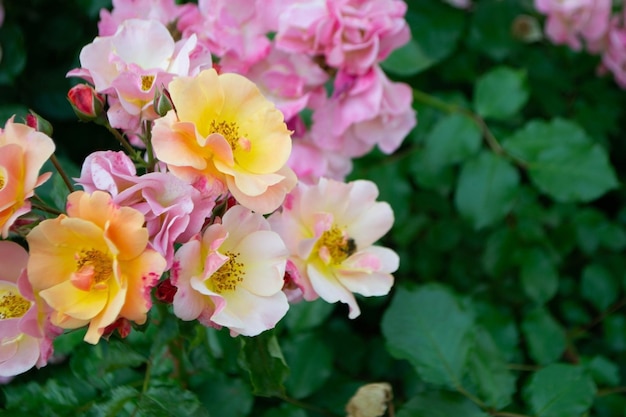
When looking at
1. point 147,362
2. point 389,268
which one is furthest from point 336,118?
point 147,362

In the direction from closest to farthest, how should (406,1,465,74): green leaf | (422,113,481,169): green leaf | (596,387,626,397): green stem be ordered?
(596,387,626,397): green stem < (422,113,481,169): green leaf < (406,1,465,74): green leaf

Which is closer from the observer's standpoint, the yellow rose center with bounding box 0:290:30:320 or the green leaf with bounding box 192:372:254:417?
the yellow rose center with bounding box 0:290:30:320

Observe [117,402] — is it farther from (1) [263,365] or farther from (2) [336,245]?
(2) [336,245]

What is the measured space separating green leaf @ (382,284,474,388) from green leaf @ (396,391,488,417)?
25 millimetres

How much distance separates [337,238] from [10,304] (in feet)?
1.17

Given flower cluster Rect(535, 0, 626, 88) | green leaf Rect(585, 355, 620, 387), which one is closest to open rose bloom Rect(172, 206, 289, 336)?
green leaf Rect(585, 355, 620, 387)

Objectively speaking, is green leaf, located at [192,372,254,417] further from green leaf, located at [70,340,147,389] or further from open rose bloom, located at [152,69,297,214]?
open rose bloom, located at [152,69,297,214]

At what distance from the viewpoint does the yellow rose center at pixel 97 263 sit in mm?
635

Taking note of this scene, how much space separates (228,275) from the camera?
699 mm

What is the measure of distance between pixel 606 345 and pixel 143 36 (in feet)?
3.73

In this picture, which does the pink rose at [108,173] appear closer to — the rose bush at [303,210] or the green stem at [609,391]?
the rose bush at [303,210]

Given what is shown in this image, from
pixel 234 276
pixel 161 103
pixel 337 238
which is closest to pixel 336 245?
pixel 337 238

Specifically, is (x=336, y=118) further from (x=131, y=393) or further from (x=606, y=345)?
(x=606, y=345)

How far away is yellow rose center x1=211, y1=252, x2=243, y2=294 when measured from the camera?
2.27ft
